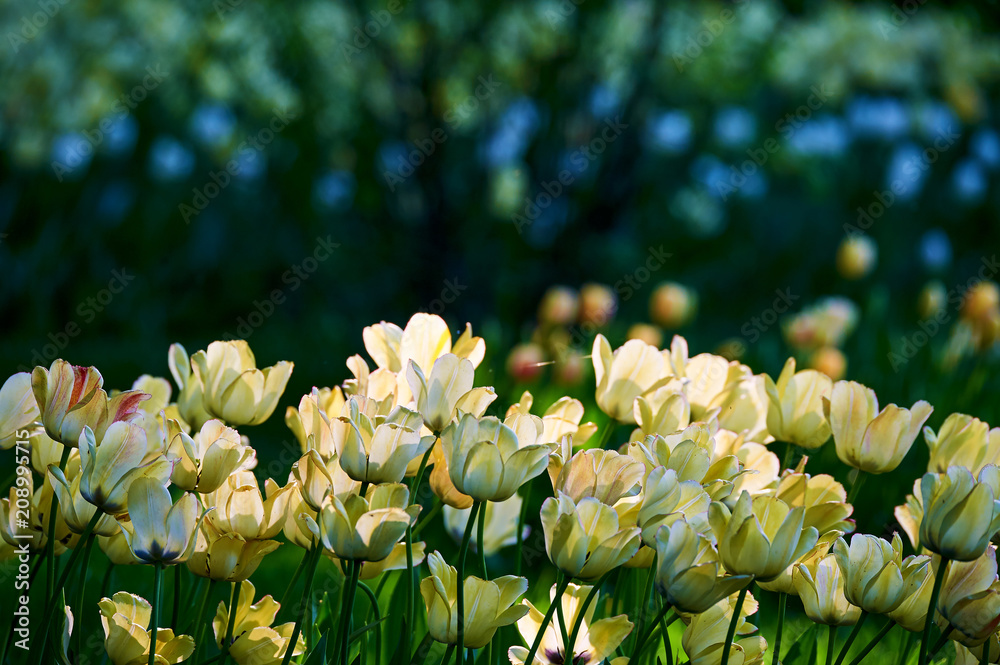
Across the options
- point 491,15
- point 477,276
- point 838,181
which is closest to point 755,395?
point 477,276

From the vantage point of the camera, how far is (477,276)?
557 centimetres

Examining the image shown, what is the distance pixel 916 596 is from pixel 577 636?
0.28 metres

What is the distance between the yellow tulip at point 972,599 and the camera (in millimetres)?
690

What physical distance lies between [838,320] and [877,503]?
109 cm

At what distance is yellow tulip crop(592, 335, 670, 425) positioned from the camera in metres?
0.95

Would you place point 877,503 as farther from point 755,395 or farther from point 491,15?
point 491,15

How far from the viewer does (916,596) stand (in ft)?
2.43

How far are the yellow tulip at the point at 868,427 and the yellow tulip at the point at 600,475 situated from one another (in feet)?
0.85

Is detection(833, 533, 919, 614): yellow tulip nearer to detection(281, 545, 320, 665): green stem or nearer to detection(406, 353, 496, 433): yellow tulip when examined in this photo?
detection(406, 353, 496, 433): yellow tulip
